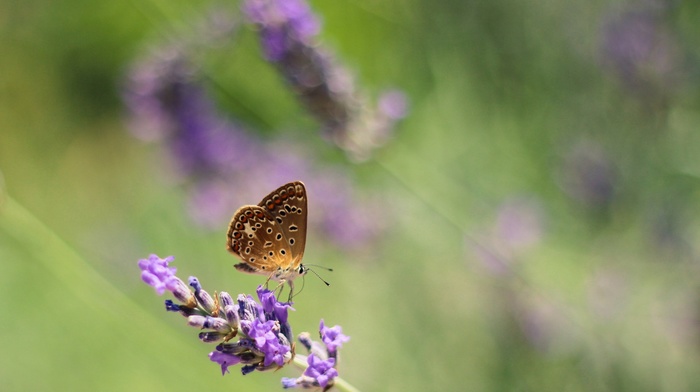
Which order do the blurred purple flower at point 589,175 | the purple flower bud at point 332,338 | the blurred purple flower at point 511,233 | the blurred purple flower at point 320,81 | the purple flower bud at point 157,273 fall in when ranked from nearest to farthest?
the purple flower bud at point 157,273, the purple flower bud at point 332,338, the blurred purple flower at point 320,81, the blurred purple flower at point 589,175, the blurred purple flower at point 511,233

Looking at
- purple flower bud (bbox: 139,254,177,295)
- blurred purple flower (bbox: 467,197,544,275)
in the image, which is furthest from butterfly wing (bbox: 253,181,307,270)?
blurred purple flower (bbox: 467,197,544,275)

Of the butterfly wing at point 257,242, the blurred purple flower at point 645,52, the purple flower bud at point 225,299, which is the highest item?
the blurred purple flower at point 645,52

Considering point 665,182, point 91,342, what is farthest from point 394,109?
point 91,342

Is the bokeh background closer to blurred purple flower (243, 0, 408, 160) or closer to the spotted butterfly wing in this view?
blurred purple flower (243, 0, 408, 160)

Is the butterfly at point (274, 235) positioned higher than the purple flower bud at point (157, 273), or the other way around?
the butterfly at point (274, 235)

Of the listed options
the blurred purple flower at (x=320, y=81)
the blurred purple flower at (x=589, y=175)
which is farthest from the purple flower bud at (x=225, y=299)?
the blurred purple flower at (x=589, y=175)

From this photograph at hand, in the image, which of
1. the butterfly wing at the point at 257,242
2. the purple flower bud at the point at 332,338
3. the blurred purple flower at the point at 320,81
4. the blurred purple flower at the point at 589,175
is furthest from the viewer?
the blurred purple flower at the point at 589,175

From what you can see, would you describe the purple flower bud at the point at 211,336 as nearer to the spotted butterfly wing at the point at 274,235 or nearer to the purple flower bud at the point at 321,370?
the purple flower bud at the point at 321,370
